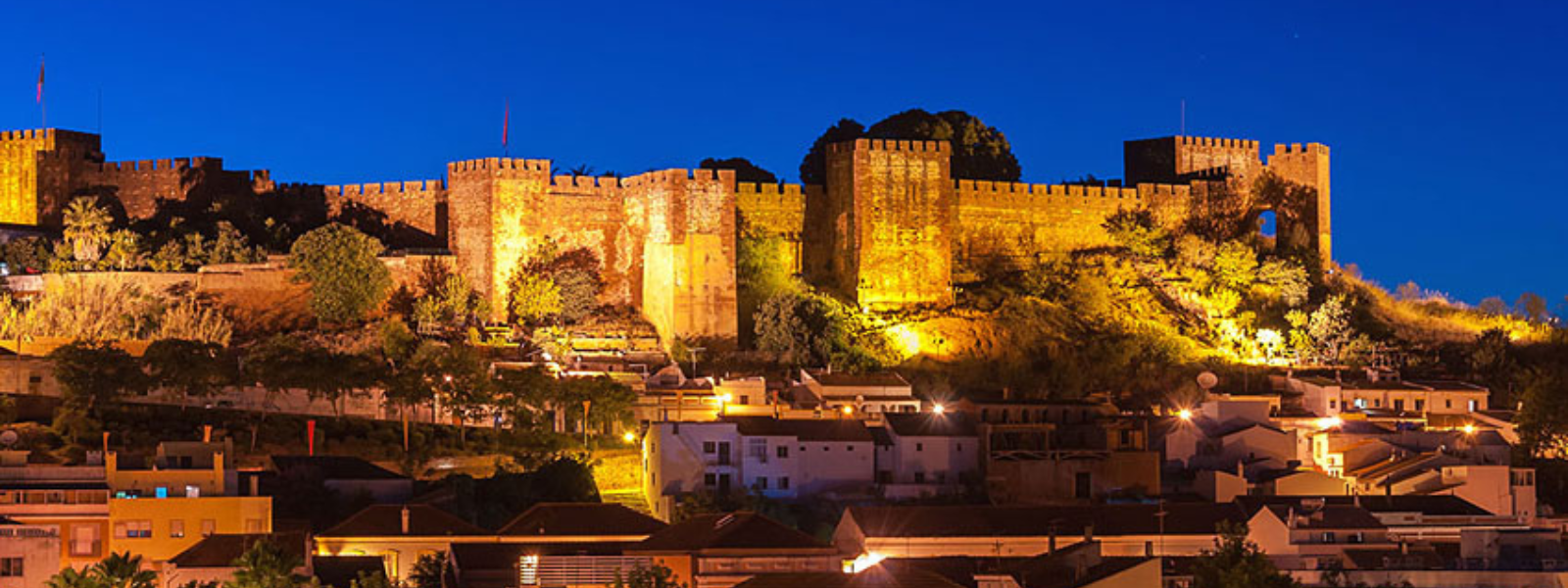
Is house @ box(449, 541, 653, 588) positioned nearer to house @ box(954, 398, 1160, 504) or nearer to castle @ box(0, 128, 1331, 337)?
house @ box(954, 398, 1160, 504)

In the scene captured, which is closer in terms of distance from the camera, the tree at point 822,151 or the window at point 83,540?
the window at point 83,540

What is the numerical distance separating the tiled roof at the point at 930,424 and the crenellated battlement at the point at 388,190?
11840 millimetres

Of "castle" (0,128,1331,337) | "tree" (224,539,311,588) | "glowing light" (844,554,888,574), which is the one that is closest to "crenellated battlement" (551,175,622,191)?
"castle" (0,128,1331,337)

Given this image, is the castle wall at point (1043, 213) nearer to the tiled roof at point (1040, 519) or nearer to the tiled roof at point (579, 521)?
the tiled roof at point (1040, 519)

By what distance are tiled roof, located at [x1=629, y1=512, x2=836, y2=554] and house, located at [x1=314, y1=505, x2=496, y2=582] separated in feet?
7.91

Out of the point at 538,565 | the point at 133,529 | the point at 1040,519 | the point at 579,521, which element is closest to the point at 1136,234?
the point at 1040,519

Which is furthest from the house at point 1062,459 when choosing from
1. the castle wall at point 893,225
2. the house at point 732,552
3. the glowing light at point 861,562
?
the house at point 732,552

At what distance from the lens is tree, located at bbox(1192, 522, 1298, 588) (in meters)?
30.6

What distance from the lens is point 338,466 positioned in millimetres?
40344

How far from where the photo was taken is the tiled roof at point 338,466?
39781 mm

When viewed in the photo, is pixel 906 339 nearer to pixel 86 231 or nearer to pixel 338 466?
pixel 338 466

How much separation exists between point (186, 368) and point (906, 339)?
531 inches

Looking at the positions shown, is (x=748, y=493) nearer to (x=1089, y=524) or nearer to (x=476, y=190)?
(x=1089, y=524)

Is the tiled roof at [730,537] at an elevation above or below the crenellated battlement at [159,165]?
below
